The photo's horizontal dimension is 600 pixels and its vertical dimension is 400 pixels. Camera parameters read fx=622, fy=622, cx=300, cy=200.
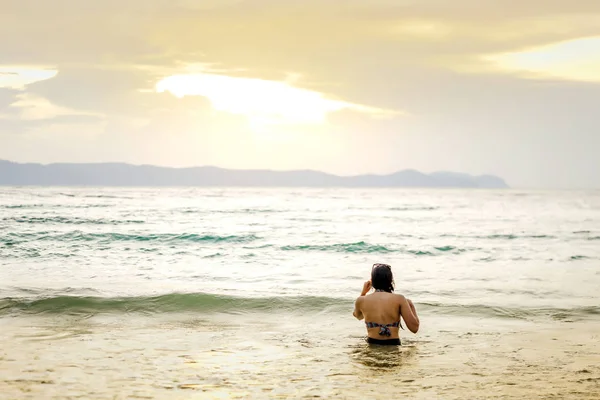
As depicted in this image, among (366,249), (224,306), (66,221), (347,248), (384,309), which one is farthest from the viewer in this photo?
(66,221)

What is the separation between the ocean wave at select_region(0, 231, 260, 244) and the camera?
2842cm

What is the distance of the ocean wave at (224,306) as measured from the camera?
12500 mm

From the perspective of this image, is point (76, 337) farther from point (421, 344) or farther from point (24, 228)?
point (24, 228)

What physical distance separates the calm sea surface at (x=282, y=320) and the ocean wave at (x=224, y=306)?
0.06 meters

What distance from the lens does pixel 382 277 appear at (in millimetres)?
8195

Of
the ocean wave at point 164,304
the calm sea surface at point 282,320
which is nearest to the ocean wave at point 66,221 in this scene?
the calm sea surface at point 282,320

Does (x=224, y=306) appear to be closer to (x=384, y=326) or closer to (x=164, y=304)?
(x=164, y=304)

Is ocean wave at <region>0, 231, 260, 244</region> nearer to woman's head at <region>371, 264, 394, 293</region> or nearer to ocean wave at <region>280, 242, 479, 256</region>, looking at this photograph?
ocean wave at <region>280, 242, 479, 256</region>

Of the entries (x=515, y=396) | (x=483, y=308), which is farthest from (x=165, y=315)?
(x=515, y=396)

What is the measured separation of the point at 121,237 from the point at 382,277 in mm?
23460

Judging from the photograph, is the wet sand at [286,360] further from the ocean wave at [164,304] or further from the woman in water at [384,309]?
the ocean wave at [164,304]

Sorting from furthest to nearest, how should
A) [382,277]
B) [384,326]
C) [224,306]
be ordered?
[224,306] → [384,326] → [382,277]

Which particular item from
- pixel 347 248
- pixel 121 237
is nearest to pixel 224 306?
pixel 347 248

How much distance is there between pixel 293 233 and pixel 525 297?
62.2 ft
